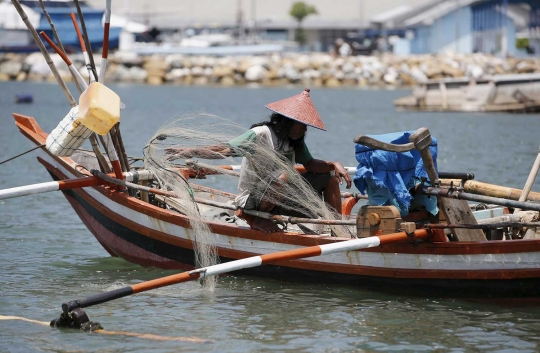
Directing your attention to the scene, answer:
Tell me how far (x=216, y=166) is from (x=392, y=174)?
8.12ft

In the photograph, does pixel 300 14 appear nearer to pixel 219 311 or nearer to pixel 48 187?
pixel 48 187

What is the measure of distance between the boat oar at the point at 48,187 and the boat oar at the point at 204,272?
1.74 metres

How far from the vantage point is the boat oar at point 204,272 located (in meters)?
7.06

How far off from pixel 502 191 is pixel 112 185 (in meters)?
3.88

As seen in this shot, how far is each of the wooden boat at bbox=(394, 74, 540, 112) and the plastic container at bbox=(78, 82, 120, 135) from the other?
92.3 feet

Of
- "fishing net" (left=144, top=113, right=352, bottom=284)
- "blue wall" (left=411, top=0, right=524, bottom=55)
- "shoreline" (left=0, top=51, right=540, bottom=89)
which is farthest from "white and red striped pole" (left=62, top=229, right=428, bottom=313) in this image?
"blue wall" (left=411, top=0, right=524, bottom=55)

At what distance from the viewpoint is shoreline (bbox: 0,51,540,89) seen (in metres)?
63.1

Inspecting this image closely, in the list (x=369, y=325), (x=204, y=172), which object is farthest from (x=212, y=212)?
(x=369, y=325)

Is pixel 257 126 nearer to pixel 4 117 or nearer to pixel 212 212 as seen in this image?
pixel 212 212

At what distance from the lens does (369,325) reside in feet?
24.8

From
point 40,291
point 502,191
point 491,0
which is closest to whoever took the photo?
point 502,191

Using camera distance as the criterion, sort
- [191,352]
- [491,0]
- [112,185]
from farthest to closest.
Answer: [491,0], [112,185], [191,352]

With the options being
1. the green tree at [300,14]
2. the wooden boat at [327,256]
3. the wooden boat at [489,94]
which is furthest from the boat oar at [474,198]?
the green tree at [300,14]

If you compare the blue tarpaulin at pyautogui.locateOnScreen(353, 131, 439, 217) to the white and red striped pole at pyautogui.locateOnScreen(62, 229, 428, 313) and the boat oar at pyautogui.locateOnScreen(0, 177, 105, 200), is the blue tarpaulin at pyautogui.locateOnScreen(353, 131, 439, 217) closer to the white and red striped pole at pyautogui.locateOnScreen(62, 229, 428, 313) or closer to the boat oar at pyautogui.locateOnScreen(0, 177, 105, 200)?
the white and red striped pole at pyautogui.locateOnScreen(62, 229, 428, 313)
